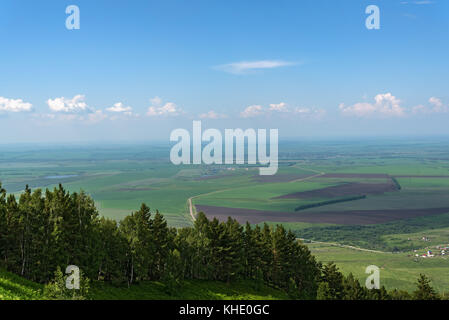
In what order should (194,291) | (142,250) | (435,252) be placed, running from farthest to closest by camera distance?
(435,252)
(194,291)
(142,250)

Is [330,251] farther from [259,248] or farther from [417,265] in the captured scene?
[259,248]

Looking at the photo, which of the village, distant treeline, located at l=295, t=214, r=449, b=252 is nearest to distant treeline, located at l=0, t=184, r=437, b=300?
the village

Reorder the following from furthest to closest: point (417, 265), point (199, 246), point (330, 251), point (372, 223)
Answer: point (372, 223)
point (330, 251)
point (417, 265)
point (199, 246)

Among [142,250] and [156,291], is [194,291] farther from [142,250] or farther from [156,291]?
[142,250]

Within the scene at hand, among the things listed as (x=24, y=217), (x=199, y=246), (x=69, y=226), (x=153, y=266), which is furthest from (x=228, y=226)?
(x=24, y=217)

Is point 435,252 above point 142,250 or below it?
below

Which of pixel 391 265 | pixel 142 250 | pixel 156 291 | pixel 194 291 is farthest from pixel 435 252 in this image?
pixel 142 250

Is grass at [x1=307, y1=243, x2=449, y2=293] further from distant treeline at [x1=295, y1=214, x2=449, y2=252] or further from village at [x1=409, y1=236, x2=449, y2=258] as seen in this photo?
distant treeline at [x1=295, y1=214, x2=449, y2=252]
